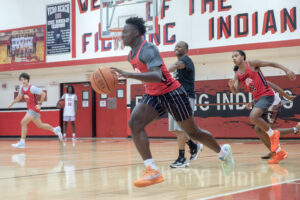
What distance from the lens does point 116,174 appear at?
6219 millimetres

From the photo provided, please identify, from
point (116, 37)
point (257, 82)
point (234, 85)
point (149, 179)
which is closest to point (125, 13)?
point (116, 37)

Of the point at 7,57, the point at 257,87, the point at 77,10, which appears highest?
the point at 77,10

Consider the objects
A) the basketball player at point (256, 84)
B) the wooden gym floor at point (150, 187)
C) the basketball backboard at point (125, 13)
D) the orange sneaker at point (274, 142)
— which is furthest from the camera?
the basketball backboard at point (125, 13)

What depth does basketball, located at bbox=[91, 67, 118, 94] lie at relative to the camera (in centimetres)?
496

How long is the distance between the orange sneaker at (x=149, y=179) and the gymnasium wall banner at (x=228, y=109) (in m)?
11.9

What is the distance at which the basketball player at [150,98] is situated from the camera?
4.79 metres

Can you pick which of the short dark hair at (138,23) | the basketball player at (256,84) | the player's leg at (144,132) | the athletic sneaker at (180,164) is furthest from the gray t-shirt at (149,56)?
the basketball player at (256,84)

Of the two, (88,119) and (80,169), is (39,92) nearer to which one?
(80,169)

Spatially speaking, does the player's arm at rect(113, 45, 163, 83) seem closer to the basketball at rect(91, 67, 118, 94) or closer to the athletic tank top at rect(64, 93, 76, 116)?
the basketball at rect(91, 67, 118, 94)

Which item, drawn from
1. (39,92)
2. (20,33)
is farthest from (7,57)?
(39,92)

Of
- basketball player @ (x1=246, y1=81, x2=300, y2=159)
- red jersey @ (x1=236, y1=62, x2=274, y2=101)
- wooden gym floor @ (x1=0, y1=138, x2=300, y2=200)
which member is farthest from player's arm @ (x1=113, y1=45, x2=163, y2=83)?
basketball player @ (x1=246, y1=81, x2=300, y2=159)

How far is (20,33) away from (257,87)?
1430 centimetres

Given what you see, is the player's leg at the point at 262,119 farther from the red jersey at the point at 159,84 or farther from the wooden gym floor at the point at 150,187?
the red jersey at the point at 159,84

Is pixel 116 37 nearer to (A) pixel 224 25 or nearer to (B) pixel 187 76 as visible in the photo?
(A) pixel 224 25
